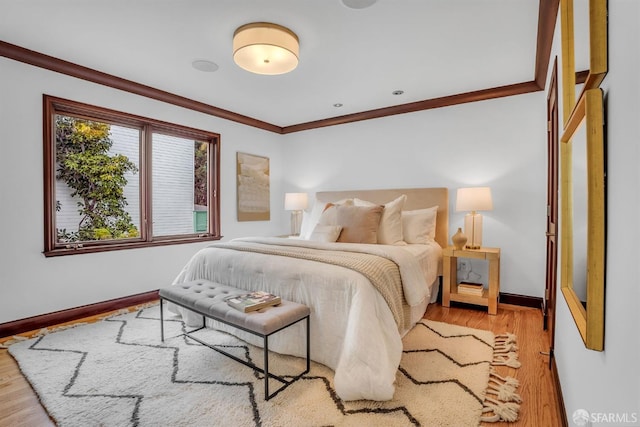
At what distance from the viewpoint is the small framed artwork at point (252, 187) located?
→ 473cm

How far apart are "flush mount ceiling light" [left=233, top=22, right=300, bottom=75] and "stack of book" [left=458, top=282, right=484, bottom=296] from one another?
271 centimetres

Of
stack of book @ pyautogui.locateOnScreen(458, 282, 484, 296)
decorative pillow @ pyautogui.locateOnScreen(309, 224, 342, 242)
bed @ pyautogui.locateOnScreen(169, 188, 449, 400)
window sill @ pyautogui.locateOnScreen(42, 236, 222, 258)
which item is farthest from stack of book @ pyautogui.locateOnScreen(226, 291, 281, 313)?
stack of book @ pyautogui.locateOnScreen(458, 282, 484, 296)

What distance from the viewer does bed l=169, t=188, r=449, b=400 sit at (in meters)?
1.81

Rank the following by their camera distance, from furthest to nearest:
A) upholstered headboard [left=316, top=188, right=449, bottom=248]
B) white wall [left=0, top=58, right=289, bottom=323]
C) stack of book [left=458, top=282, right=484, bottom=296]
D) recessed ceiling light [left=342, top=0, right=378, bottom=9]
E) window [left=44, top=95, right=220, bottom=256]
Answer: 1. upholstered headboard [left=316, top=188, right=449, bottom=248]
2. stack of book [left=458, top=282, right=484, bottom=296]
3. window [left=44, top=95, right=220, bottom=256]
4. white wall [left=0, top=58, right=289, bottom=323]
5. recessed ceiling light [left=342, top=0, right=378, bottom=9]

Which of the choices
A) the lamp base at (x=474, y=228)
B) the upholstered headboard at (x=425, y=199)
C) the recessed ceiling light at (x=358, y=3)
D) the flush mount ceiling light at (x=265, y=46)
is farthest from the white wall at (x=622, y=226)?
the upholstered headboard at (x=425, y=199)

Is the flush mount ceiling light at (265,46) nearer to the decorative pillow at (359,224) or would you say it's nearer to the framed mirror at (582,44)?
the decorative pillow at (359,224)

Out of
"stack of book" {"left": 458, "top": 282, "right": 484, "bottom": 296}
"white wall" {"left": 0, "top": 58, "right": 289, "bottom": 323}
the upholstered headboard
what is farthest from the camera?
the upholstered headboard

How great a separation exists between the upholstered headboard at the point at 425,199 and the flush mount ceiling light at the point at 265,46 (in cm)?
216

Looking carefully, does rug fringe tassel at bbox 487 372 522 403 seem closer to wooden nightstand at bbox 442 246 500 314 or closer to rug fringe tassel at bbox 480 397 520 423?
rug fringe tassel at bbox 480 397 520 423

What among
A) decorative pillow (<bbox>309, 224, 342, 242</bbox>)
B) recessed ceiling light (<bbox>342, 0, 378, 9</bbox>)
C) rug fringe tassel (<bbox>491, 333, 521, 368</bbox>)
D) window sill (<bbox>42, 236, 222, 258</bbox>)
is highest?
recessed ceiling light (<bbox>342, 0, 378, 9</bbox>)

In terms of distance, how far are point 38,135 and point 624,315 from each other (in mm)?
3896

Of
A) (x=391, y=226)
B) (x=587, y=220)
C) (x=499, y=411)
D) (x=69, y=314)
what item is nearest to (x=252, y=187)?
(x=391, y=226)

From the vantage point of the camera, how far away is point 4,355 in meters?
2.37

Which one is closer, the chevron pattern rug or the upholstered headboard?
the chevron pattern rug
